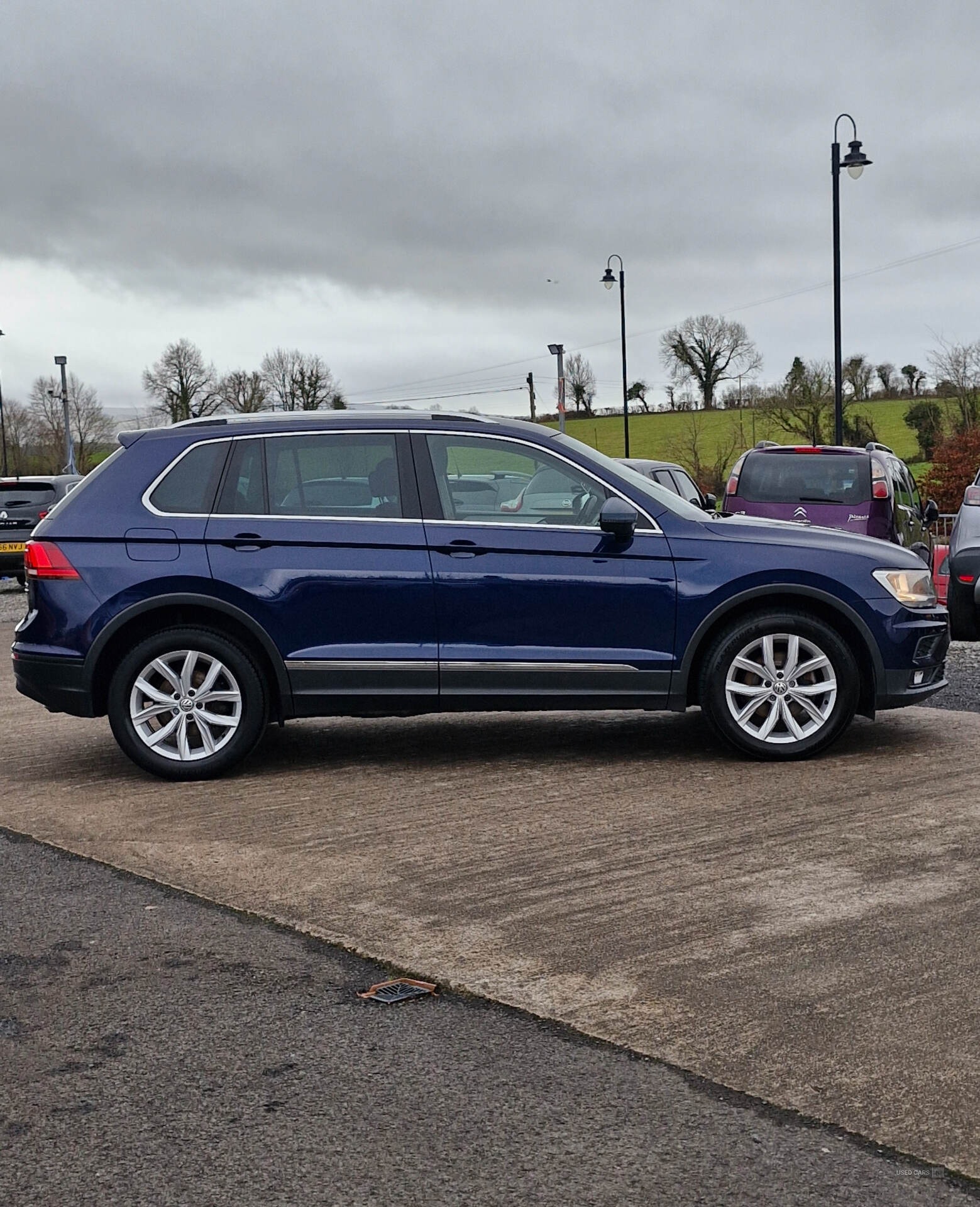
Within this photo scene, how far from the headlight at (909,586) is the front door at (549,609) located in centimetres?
115

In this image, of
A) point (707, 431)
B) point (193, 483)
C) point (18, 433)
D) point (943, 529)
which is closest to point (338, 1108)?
point (193, 483)

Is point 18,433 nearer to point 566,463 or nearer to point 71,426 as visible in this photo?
point 71,426

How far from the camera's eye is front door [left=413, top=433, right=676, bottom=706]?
7.30 m

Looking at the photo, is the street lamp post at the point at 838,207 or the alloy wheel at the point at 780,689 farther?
the street lamp post at the point at 838,207

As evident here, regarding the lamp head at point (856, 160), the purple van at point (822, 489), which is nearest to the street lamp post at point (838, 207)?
the lamp head at point (856, 160)

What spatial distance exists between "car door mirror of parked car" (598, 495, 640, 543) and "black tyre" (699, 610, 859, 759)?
2.41 feet

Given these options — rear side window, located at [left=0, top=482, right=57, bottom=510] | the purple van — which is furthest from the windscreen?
rear side window, located at [left=0, top=482, right=57, bottom=510]

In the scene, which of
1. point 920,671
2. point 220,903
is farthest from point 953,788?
point 220,903

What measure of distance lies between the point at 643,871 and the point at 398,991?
Answer: 146cm

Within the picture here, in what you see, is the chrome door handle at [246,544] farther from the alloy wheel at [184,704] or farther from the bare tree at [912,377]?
the bare tree at [912,377]

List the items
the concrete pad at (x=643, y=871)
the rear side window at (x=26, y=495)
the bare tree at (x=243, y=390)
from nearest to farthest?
1. the concrete pad at (x=643, y=871)
2. the rear side window at (x=26, y=495)
3. the bare tree at (x=243, y=390)

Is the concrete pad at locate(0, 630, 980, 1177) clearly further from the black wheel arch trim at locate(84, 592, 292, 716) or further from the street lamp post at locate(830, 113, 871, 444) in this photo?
the street lamp post at locate(830, 113, 871, 444)

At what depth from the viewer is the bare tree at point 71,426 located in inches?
3536

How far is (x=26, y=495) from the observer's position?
2377cm
